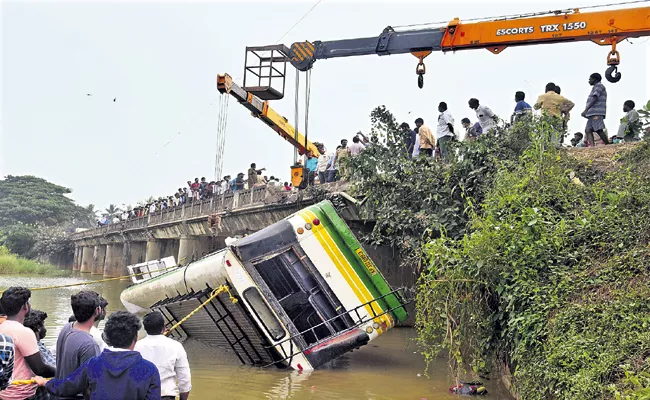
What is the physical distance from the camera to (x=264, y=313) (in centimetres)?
1088

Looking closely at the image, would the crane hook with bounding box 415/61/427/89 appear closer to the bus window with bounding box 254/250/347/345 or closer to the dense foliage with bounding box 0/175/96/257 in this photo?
the bus window with bounding box 254/250/347/345

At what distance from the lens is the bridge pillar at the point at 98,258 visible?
5800 centimetres

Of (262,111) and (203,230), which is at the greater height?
(262,111)

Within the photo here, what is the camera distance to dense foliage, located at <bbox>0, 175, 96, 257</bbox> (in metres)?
68.1

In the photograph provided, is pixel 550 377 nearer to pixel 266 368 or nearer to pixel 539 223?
pixel 539 223

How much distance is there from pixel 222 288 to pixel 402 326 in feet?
25.0

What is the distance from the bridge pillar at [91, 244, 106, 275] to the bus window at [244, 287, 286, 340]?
164ft

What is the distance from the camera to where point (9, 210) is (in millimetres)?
77875

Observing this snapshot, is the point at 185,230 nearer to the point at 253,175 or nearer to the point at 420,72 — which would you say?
the point at 253,175

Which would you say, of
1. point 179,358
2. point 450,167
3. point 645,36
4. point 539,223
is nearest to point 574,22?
point 645,36

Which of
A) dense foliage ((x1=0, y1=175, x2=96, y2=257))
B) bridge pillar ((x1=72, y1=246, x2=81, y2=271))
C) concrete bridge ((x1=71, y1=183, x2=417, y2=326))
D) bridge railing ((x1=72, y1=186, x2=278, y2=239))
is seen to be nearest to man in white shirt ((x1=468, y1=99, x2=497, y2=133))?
concrete bridge ((x1=71, y1=183, x2=417, y2=326))

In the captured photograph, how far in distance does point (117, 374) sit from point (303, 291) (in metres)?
6.98

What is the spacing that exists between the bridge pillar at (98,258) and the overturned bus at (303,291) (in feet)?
161

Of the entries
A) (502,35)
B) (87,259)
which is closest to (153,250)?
(87,259)
